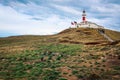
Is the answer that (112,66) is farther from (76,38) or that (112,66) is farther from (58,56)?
(76,38)

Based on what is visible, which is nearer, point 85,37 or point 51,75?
point 51,75

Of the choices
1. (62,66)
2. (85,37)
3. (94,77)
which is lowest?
(94,77)

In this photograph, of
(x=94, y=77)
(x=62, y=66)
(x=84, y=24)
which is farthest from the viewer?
(x=84, y=24)

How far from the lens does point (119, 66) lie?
32.7 m

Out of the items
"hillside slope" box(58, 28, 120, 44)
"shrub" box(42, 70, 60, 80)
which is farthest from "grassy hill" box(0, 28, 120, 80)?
"hillside slope" box(58, 28, 120, 44)

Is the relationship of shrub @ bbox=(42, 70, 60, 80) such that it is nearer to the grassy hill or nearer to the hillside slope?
the grassy hill

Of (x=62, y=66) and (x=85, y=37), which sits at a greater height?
(x=85, y=37)

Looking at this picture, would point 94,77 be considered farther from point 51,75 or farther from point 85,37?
point 85,37

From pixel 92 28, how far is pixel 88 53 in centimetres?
3133

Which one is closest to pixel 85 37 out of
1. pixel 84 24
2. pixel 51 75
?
pixel 84 24

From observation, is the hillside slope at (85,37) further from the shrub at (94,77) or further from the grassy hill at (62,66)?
the shrub at (94,77)

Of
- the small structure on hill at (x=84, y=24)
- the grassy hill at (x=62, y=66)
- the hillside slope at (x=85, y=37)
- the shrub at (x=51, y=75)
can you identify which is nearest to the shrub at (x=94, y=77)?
the grassy hill at (x=62, y=66)

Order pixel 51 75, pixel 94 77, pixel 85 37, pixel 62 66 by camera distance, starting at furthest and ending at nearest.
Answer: pixel 85 37 → pixel 62 66 → pixel 51 75 → pixel 94 77

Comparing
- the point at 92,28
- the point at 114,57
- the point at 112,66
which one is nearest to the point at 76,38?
the point at 92,28
